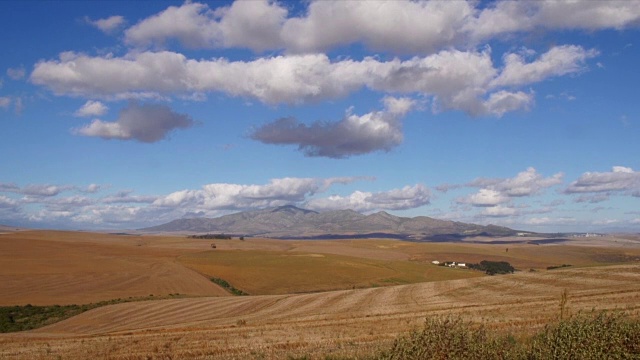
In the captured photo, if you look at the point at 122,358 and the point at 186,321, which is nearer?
the point at 122,358

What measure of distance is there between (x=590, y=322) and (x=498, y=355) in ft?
7.40

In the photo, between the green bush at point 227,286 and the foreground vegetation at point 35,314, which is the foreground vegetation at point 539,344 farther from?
the green bush at point 227,286

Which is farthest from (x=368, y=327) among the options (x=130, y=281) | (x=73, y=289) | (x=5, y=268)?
(x=5, y=268)

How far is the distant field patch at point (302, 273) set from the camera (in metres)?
87.3

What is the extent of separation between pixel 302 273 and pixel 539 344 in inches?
3538

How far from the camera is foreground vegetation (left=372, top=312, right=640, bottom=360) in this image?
9859 millimetres

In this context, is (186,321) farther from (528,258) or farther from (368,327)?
(528,258)

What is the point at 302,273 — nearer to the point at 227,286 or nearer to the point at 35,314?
the point at 227,286

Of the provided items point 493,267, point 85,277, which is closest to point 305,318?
point 85,277

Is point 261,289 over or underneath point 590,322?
underneath

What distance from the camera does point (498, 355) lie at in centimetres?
1035

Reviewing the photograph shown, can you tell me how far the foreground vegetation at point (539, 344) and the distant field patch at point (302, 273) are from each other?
2873 inches

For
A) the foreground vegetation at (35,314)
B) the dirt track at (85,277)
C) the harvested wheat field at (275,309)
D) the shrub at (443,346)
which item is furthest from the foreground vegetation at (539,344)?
the dirt track at (85,277)

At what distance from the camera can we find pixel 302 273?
324ft
